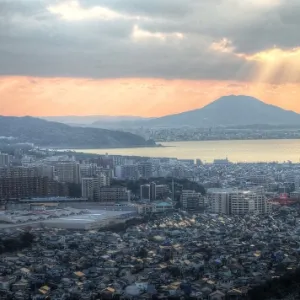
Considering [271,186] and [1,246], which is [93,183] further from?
[1,246]

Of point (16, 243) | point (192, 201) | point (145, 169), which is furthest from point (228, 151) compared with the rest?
point (16, 243)

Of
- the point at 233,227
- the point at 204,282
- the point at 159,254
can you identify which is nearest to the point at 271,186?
the point at 233,227

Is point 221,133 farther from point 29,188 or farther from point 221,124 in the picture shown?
point 29,188

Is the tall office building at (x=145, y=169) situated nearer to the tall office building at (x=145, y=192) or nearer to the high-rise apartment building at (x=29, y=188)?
the tall office building at (x=145, y=192)

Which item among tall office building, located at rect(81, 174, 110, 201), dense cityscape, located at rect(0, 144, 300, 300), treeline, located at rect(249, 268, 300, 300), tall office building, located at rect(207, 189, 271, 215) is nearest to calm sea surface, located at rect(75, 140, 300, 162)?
dense cityscape, located at rect(0, 144, 300, 300)

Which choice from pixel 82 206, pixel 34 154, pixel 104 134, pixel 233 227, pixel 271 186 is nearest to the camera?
pixel 233 227

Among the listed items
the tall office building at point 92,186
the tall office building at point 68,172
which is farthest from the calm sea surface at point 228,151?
the tall office building at point 92,186
